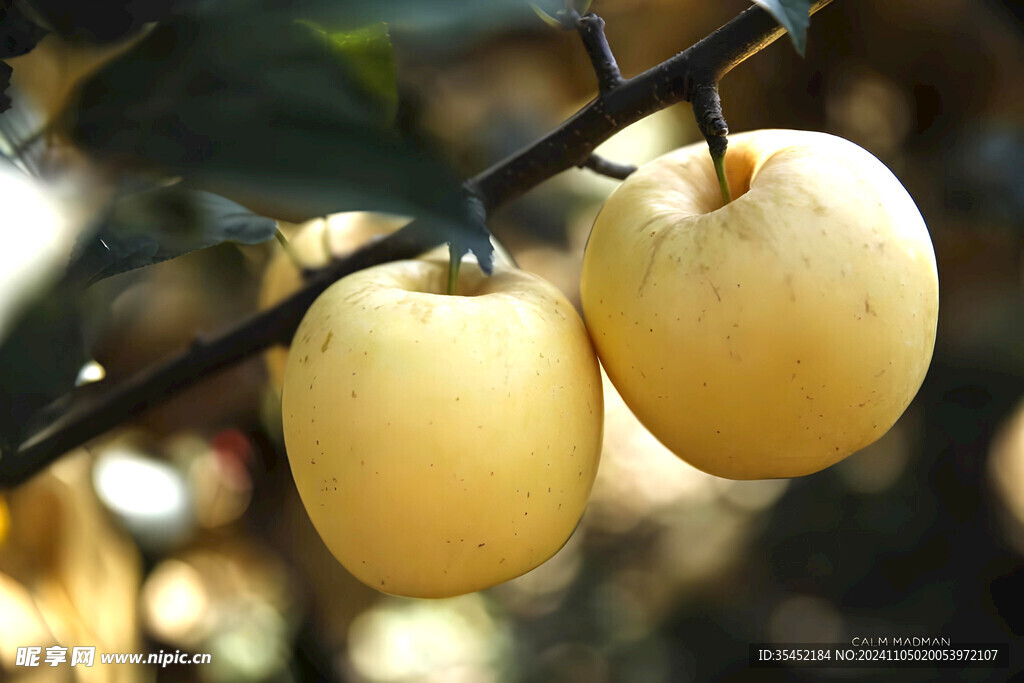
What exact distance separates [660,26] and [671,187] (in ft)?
2.15

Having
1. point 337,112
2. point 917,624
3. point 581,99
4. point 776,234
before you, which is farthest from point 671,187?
point 917,624

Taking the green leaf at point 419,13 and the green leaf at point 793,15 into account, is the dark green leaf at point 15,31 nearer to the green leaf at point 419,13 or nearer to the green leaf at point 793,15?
the green leaf at point 419,13

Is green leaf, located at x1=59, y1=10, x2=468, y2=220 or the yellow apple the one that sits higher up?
green leaf, located at x1=59, y1=10, x2=468, y2=220

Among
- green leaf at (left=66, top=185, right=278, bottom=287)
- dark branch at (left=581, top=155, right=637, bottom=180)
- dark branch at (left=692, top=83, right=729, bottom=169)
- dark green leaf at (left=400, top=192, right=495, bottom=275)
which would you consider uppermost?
dark branch at (left=692, top=83, right=729, bottom=169)

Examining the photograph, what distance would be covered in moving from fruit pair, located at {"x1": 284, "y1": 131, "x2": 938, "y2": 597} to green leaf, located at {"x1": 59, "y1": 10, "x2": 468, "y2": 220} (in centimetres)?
9

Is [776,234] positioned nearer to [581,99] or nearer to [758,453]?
[758,453]

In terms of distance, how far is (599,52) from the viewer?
412 mm

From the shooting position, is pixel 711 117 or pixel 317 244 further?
pixel 317 244

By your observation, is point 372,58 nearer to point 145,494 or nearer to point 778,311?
point 778,311

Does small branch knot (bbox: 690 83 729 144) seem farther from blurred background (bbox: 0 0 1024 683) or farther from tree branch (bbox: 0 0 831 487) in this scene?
blurred background (bbox: 0 0 1024 683)

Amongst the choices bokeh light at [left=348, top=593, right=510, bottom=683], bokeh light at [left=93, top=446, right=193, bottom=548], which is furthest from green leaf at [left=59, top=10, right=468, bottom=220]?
bokeh light at [left=348, top=593, right=510, bottom=683]

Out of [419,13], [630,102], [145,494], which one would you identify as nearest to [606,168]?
[630,102]

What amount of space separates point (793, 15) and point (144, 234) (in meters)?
0.30

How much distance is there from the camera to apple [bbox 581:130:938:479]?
333 mm
